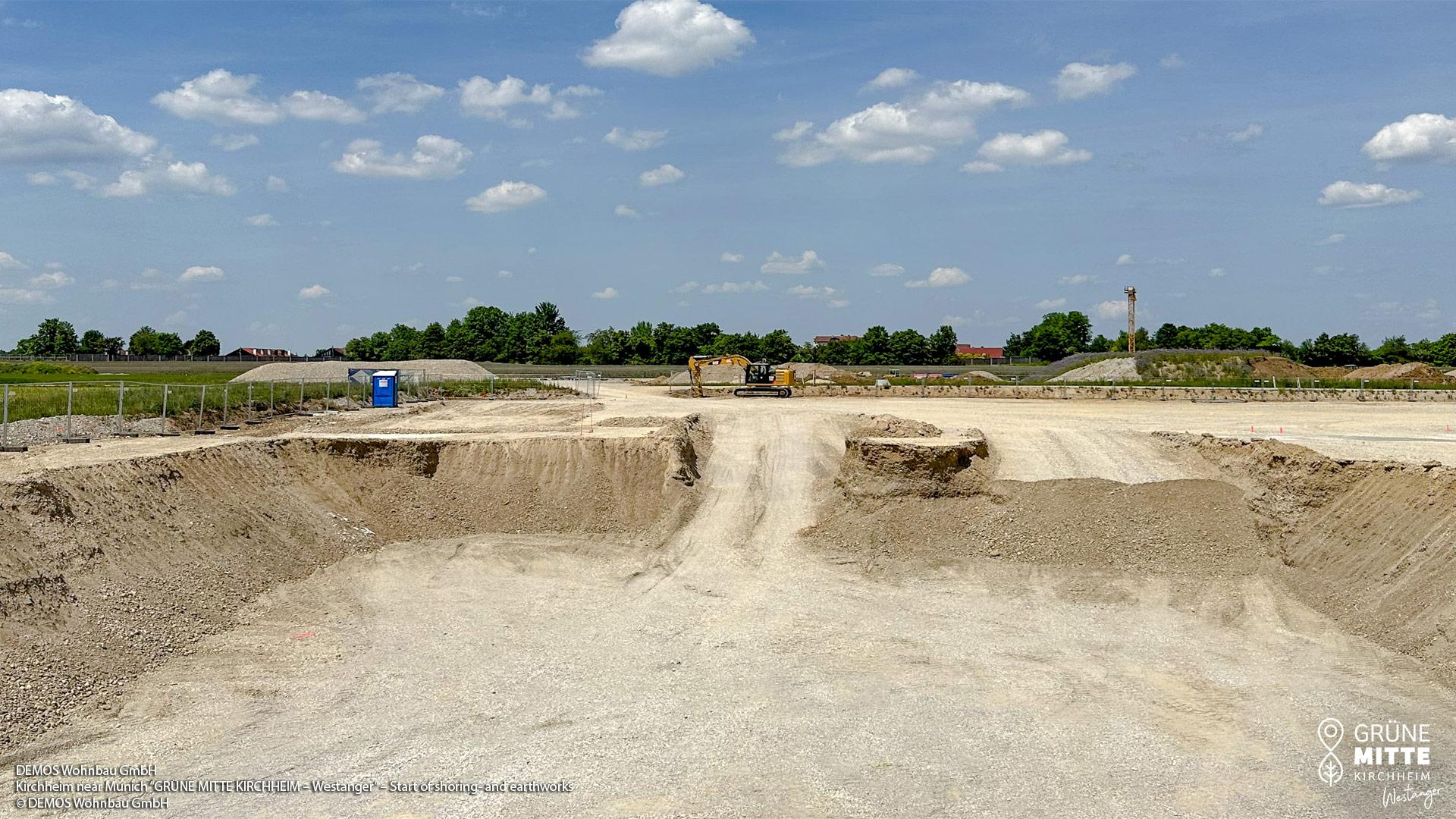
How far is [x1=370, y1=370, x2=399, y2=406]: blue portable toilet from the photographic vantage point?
41906mm

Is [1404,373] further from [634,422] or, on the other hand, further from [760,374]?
[634,422]

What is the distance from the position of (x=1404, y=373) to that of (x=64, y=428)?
74.0 metres

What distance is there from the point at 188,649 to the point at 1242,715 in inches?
555

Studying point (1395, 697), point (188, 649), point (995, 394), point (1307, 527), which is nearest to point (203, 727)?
point (188, 649)

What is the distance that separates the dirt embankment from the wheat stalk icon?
13.6m

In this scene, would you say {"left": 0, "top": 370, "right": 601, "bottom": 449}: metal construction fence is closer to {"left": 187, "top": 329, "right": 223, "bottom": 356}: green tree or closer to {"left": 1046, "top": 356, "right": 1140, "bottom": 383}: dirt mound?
{"left": 1046, "top": 356, "right": 1140, "bottom": 383}: dirt mound

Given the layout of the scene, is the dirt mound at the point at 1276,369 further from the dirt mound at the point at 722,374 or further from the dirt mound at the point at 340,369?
the dirt mound at the point at 340,369

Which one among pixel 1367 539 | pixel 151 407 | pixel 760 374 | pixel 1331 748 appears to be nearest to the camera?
pixel 1331 748

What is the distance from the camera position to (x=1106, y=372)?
242 feet

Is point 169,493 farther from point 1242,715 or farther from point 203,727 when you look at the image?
point 1242,715

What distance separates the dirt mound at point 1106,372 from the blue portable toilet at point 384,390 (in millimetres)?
45442

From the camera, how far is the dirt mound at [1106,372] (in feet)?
236

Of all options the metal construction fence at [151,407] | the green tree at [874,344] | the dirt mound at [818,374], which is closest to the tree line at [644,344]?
the green tree at [874,344]

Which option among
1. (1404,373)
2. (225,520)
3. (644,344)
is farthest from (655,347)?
(225,520)
